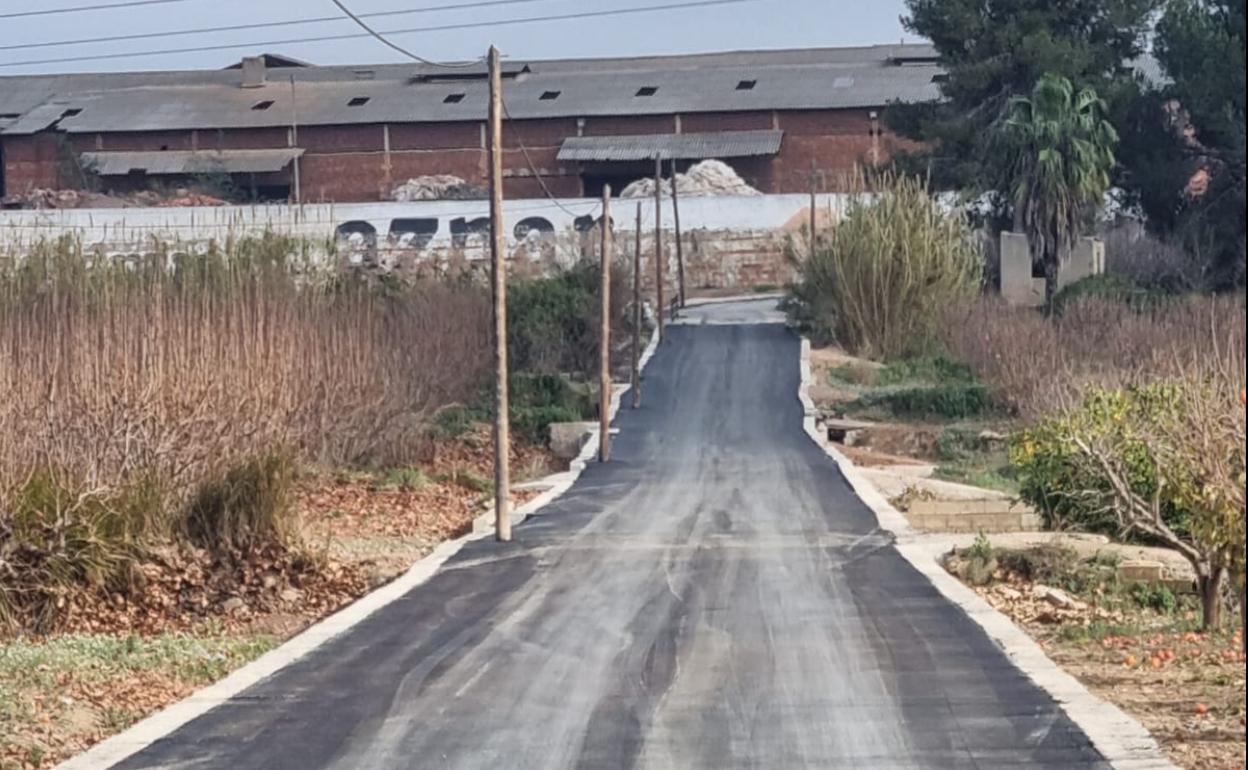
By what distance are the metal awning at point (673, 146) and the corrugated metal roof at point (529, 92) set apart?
3.58ft

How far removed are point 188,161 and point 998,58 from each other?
32.7 metres

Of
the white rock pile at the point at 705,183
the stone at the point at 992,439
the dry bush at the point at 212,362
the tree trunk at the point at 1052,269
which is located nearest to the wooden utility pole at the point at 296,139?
the white rock pile at the point at 705,183

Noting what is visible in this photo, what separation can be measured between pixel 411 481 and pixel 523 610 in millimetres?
13235

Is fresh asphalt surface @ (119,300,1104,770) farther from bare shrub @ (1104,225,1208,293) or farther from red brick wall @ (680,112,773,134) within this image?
red brick wall @ (680,112,773,134)

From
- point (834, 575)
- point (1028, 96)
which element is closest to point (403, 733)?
point (834, 575)

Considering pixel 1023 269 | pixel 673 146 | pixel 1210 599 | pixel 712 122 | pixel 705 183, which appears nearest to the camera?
pixel 1210 599

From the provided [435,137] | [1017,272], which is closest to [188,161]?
[435,137]

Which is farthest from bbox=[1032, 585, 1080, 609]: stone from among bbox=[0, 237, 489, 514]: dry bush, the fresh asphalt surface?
bbox=[0, 237, 489, 514]: dry bush

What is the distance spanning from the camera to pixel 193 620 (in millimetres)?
15492

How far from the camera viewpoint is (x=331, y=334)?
28875 millimetres

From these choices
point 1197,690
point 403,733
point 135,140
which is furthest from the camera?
point 135,140

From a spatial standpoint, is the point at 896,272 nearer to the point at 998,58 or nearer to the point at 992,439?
the point at 998,58

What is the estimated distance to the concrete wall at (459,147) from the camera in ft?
230

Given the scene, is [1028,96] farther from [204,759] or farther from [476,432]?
[204,759]
